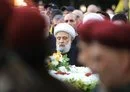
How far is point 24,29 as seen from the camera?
2.91 metres

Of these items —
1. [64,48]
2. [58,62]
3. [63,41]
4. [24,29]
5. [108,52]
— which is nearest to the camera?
[24,29]

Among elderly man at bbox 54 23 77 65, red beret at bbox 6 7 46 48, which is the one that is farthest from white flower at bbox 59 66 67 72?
red beret at bbox 6 7 46 48

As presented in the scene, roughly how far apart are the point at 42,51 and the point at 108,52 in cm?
49

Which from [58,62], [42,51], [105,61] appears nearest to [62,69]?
[58,62]

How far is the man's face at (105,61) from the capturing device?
10.7 feet

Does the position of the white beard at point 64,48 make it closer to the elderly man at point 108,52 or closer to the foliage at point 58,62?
the foliage at point 58,62

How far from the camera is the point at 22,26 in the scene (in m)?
2.91

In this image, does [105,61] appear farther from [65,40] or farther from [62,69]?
[65,40]

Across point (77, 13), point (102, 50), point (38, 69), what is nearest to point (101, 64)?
point (102, 50)

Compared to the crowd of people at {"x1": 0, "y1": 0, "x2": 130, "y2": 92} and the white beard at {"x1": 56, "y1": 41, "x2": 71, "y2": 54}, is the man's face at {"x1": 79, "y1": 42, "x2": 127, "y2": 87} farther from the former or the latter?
the white beard at {"x1": 56, "y1": 41, "x2": 71, "y2": 54}

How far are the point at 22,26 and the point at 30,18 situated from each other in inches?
3.0

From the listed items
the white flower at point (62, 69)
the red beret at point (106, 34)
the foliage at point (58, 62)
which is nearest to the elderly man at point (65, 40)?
the foliage at point (58, 62)

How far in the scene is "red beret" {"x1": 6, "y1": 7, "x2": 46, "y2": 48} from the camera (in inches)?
114

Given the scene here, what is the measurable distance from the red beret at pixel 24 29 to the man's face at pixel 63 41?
17.7 ft
